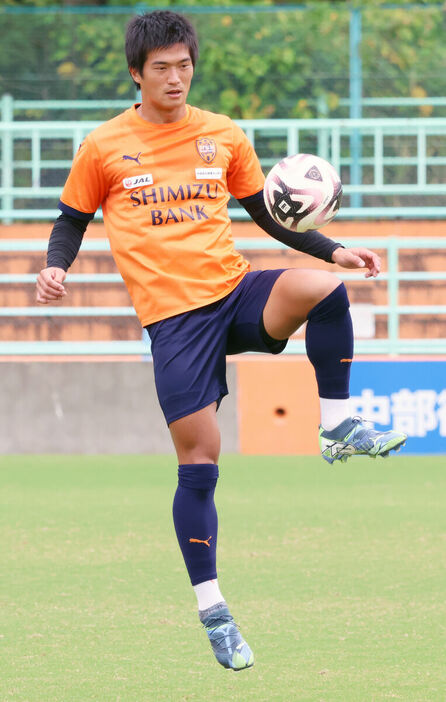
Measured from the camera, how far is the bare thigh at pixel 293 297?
4.74 metres

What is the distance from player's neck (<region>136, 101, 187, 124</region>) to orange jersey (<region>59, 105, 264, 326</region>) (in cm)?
2

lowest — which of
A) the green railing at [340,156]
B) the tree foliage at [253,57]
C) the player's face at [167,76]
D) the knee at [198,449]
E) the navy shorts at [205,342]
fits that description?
the knee at [198,449]

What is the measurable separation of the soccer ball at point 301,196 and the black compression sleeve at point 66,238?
730 millimetres

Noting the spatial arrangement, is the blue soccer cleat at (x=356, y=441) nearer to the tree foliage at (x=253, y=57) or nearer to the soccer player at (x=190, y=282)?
the soccer player at (x=190, y=282)

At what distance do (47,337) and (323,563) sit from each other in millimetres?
6270

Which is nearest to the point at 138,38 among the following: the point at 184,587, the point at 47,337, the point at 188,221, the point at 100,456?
the point at 188,221

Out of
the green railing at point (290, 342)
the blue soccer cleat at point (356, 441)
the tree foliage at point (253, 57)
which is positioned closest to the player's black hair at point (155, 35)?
the blue soccer cleat at point (356, 441)

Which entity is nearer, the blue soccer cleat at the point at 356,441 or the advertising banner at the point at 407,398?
the blue soccer cleat at the point at 356,441

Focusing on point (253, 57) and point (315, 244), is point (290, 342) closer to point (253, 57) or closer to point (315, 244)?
point (253, 57)

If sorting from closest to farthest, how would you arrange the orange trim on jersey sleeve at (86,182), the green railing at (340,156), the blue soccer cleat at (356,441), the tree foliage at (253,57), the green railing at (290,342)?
the blue soccer cleat at (356,441) < the orange trim on jersey sleeve at (86,182) < the green railing at (290,342) < the green railing at (340,156) < the tree foliage at (253,57)

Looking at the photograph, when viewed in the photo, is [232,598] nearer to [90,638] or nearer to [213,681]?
[90,638]

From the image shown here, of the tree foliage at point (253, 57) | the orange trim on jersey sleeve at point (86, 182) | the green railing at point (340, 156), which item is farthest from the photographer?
the tree foliage at point (253, 57)

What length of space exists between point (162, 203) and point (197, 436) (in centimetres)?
85

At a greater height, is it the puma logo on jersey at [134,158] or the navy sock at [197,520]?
the puma logo on jersey at [134,158]
